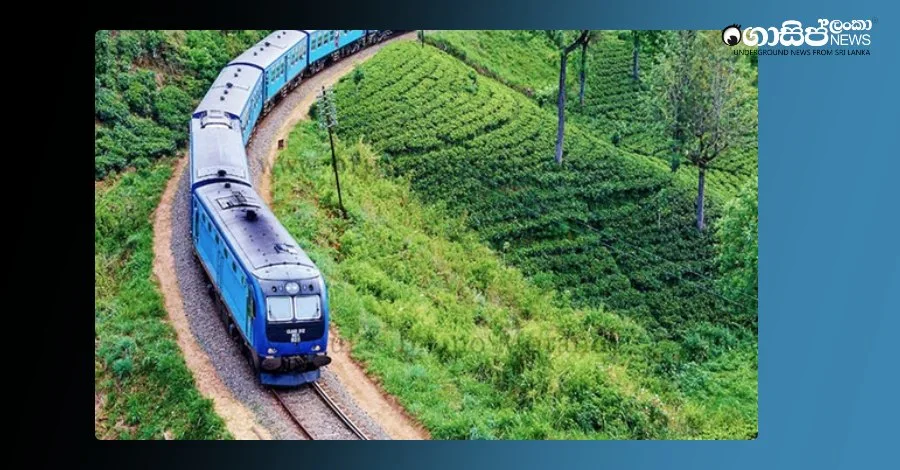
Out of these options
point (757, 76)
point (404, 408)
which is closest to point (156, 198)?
point (404, 408)

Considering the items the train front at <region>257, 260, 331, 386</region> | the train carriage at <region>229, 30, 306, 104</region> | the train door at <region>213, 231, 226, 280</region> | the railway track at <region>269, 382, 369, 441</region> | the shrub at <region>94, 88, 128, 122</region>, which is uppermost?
the train carriage at <region>229, 30, 306, 104</region>

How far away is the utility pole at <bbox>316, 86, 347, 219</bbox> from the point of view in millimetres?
18547

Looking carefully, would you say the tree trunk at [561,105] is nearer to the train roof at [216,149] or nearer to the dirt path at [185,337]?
the train roof at [216,149]

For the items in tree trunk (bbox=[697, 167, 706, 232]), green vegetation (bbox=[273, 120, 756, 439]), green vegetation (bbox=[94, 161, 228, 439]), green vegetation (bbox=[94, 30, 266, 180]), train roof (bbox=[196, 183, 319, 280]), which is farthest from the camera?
tree trunk (bbox=[697, 167, 706, 232])

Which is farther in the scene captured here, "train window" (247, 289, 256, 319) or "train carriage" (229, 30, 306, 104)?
"train carriage" (229, 30, 306, 104)

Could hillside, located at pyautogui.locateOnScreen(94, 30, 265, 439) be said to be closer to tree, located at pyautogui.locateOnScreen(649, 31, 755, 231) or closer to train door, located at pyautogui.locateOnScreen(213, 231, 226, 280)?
train door, located at pyautogui.locateOnScreen(213, 231, 226, 280)

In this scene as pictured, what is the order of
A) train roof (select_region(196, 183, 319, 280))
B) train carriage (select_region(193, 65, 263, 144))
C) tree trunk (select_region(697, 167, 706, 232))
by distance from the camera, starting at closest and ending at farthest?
train roof (select_region(196, 183, 319, 280)) → tree trunk (select_region(697, 167, 706, 232)) → train carriage (select_region(193, 65, 263, 144))

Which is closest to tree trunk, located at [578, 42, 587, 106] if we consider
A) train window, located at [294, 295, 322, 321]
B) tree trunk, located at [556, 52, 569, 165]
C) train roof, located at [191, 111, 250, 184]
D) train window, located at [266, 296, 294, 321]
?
tree trunk, located at [556, 52, 569, 165]

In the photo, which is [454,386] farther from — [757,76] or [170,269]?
[757,76]

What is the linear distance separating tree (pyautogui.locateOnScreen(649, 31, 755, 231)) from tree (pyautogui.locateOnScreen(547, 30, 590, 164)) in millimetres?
1303

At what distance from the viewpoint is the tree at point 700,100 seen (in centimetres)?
1764

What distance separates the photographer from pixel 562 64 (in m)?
18.7

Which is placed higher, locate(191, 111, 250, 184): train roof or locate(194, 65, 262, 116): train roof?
locate(194, 65, 262, 116): train roof
